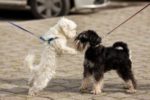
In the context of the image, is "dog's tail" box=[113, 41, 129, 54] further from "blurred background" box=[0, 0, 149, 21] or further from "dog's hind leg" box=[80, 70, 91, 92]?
"blurred background" box=[0, 0, 149, 21]

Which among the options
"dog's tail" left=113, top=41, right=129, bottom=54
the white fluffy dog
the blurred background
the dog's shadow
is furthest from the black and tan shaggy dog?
the blurred background

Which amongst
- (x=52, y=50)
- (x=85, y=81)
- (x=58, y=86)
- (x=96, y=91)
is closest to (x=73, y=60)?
(x=58, y=86)

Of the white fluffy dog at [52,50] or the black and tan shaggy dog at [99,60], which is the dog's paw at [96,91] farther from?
the white fluffy dog at [52,50]

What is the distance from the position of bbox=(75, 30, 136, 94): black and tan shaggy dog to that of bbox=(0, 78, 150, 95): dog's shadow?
0.99 ft

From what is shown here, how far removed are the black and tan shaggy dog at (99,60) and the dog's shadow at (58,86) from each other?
302 millimetres

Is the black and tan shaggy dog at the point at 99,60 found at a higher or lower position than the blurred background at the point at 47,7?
higher

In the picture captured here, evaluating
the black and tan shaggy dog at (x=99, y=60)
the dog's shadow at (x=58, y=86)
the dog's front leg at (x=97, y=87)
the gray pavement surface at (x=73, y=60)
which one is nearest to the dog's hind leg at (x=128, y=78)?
the black and tan shaggy dog at (x=99, y=60)

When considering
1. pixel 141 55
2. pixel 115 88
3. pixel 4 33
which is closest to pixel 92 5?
pixel 4 33

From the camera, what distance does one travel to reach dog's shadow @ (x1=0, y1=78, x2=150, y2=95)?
7367 mm

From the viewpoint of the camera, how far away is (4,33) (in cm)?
1170

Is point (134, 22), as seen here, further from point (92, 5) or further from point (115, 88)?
point (115, 88)

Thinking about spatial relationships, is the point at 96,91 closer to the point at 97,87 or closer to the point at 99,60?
the point at 97,87

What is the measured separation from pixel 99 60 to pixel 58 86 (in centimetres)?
96

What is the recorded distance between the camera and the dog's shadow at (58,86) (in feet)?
24.2
